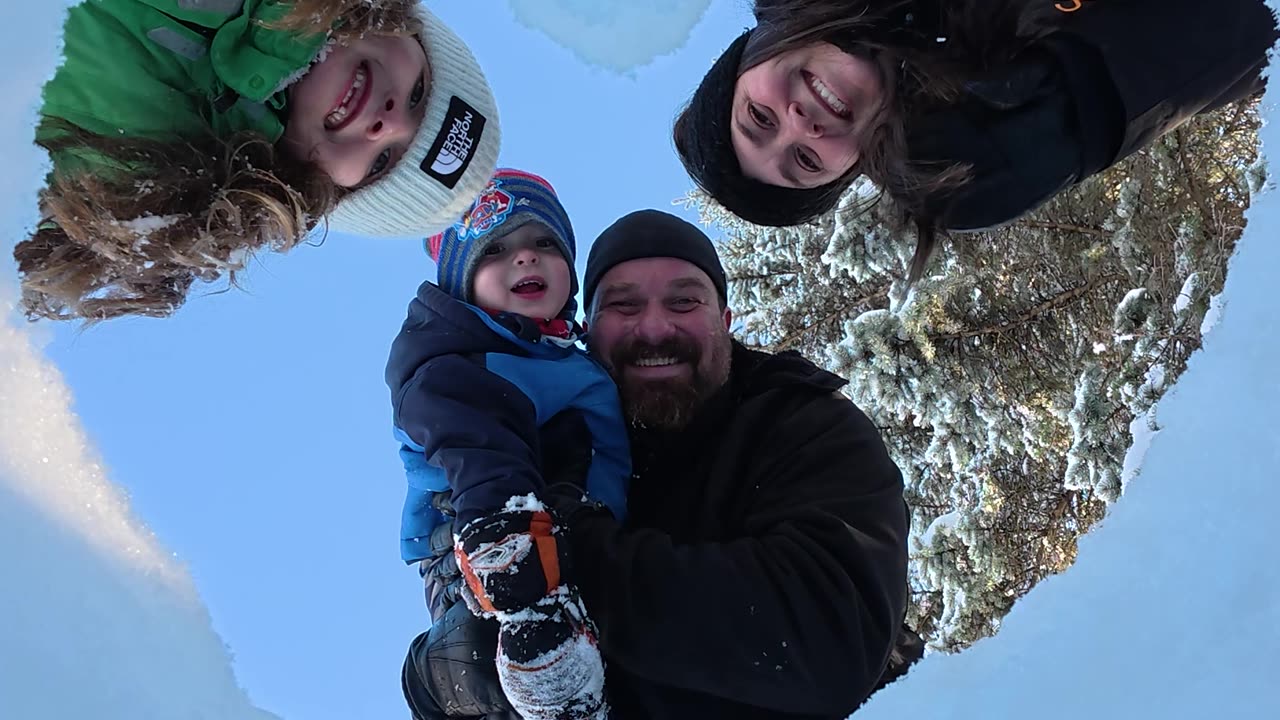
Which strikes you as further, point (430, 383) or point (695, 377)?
point (695, 377)

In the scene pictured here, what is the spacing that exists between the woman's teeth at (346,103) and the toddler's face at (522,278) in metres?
0.86

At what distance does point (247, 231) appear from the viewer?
Result: 189 centimetres

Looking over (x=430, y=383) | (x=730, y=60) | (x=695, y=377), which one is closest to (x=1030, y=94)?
Answer: (x=730, y=60)

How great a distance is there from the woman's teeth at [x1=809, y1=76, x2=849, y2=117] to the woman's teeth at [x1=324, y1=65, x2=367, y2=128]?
47.2 inches

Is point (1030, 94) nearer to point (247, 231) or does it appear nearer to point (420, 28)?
point (420, 28)

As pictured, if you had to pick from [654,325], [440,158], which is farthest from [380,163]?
[654,325]

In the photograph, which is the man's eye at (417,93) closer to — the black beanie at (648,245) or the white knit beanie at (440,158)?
the white knit beanie at (440,158)

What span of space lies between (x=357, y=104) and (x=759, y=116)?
118 centimetres

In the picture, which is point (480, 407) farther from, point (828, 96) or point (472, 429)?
point (828, 96)

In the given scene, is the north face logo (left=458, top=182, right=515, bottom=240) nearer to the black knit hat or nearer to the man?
the man

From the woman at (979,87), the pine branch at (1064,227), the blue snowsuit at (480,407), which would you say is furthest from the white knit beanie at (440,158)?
the pine branch at (1064,227)

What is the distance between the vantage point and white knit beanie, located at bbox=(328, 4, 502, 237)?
2.17m

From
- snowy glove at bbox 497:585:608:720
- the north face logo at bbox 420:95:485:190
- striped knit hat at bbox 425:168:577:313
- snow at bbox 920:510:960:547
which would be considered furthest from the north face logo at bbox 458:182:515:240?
snow at bbox 920:510:960:547

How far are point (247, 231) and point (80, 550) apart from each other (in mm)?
719
